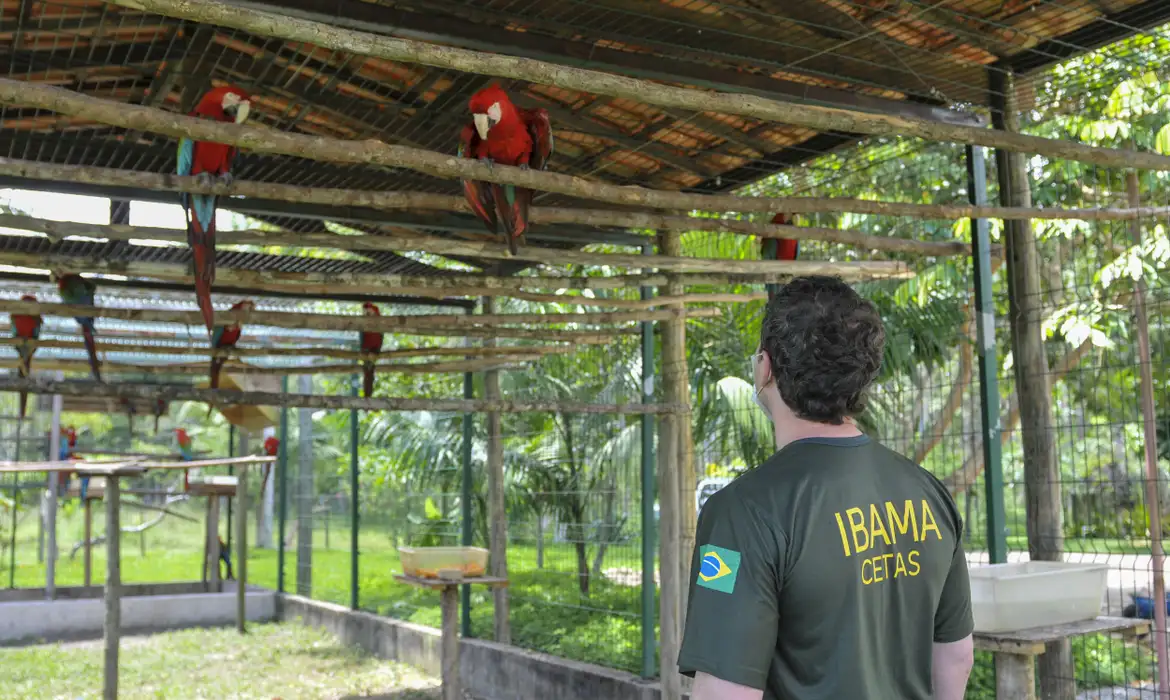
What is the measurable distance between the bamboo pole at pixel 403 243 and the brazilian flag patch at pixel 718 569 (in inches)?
92.1

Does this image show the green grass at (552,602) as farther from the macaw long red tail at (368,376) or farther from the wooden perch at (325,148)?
the wooden perch at (325,148)

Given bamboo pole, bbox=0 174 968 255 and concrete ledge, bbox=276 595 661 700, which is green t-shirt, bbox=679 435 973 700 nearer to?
bamboo pole, bbox=0 174 968 255

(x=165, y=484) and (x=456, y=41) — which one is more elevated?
(x=456, y=41)

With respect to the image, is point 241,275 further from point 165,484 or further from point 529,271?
point 165,484

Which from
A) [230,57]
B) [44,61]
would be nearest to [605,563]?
[230,57]

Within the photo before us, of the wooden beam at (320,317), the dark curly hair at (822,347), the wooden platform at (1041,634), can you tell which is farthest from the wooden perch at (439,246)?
the dark curly hair at (822,347)

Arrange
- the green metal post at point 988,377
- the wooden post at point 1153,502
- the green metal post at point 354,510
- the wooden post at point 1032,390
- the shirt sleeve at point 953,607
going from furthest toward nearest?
the green metal post at point 354,510 < the green metal post at point 988,377 < the wooden post at point 1032,390 < the wooden post at point 1153,502 < the shirt sleeve at point 953,607

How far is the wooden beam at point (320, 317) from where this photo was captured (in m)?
4.09

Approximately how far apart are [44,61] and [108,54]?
0.72 feet

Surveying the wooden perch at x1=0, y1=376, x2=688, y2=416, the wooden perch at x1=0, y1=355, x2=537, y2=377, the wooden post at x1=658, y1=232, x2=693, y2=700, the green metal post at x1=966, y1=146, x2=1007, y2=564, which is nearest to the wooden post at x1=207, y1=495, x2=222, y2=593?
the wooden perch at x1=0, y1=355, x2=537, y2=377

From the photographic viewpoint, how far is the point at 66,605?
350 inches

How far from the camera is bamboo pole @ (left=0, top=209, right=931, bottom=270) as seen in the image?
320 cm

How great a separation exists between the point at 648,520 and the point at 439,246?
90.1 inches

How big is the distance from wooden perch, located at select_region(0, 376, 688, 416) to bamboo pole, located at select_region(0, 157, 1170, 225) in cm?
81
